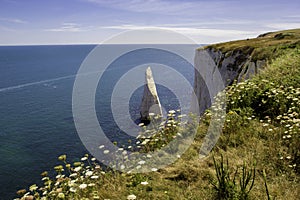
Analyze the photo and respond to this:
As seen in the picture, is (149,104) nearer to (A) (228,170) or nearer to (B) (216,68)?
(B) (216,68)

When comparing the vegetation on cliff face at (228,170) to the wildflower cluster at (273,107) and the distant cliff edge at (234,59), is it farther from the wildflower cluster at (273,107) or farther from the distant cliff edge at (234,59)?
the distant cliff edge at (234,59)

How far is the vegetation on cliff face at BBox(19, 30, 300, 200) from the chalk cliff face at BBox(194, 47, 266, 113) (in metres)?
11.3

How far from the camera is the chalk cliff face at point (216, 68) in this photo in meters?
20.5

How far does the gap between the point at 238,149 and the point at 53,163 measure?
20.6 metres

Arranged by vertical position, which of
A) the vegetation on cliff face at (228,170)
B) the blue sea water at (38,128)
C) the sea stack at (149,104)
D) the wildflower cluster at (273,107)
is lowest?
the blue sea water at (38,128)

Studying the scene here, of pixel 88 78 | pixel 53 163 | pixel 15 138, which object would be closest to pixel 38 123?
pixel 15 138

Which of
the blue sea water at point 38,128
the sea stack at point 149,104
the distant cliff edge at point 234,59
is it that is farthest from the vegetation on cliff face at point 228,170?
the sea stack at point 149,104

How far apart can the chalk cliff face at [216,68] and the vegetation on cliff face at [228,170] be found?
1128 cm

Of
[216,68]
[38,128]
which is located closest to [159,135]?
[216,68]

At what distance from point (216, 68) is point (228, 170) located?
21382 mm

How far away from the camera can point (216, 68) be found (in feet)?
81.5

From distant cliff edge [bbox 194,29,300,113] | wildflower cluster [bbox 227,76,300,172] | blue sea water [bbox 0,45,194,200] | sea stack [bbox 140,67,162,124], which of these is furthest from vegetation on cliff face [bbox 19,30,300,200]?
sea stack [bbox 140,67,162,124]

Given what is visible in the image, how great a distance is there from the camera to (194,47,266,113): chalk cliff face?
20509 millimetres

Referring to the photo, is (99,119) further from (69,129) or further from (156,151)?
(156,151)
